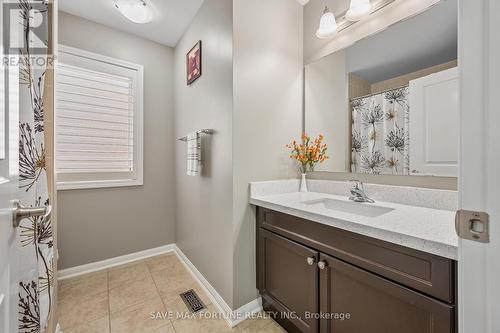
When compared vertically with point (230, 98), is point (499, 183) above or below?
below

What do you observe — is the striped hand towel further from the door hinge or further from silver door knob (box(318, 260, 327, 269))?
the door hinge

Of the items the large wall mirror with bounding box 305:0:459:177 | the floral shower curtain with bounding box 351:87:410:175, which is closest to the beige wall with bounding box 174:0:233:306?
the large wall mirror with bounding box 305:0:459:177

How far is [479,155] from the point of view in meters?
0.48

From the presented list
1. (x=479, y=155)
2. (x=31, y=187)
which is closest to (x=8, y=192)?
(x=31, y=187)

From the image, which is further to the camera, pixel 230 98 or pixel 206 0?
pixel 206 0

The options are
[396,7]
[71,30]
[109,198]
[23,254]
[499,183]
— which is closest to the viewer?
[499,183]

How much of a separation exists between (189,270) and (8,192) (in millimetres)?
1927

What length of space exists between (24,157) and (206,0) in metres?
1.80

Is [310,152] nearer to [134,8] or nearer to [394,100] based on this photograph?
[394,100]

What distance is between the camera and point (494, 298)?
461 millimetres

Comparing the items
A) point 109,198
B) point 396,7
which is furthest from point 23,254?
point 396,7

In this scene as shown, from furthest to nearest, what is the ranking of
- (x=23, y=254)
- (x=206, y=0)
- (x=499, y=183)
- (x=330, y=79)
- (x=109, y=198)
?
(x=109, y=198) < (x=206, y=0) < (x=330, y=79) < (x=23, y=254) < (x=499, y=183)

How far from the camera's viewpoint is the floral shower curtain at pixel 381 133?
1.29m

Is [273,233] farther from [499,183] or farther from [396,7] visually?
[396,7]
